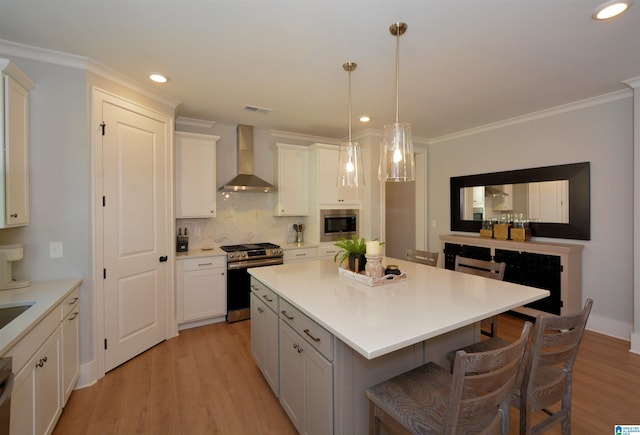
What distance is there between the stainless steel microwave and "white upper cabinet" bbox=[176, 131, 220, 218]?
157 centimetres

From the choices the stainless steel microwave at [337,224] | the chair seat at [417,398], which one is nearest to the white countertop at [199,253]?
the stainless steel microwave at [337,224]

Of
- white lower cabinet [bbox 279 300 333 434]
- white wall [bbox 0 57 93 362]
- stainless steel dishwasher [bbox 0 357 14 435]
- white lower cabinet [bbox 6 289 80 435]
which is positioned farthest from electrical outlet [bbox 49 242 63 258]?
white lower cabinet [bbox 279 300 333 434]

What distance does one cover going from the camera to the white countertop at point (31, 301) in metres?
1.31

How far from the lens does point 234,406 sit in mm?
2100

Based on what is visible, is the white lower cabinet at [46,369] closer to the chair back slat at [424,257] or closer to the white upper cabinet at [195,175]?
the white upper cabinet at [195,175]

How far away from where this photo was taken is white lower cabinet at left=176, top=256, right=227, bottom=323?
336cm

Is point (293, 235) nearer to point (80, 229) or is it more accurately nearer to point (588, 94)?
point (80, 229)

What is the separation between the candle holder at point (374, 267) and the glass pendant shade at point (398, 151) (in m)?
0.59

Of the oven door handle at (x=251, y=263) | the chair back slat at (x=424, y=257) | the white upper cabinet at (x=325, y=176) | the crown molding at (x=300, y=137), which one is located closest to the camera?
the chair back slat at (x=424, y=257)

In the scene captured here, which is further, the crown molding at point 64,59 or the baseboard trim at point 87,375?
the baseboard trim at point 87,375

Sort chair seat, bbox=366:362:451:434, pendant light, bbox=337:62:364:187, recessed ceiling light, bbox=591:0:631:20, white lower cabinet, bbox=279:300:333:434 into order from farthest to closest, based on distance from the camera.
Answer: pendant light, bbox=337:62:364:187 < recessed ceiling light, bbox=591:0:631:20 < white lower cabinet, bbox=279:300:333:434 < chair seat, bbox=366:362:451:434

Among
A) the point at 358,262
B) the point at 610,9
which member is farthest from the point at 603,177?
the point at 358,262

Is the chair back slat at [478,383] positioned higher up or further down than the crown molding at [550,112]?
further down

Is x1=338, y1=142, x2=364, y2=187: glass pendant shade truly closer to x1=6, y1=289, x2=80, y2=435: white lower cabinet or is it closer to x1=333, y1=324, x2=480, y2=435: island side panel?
x1=333, y1=324, x2=480, y2=435: island side panel
